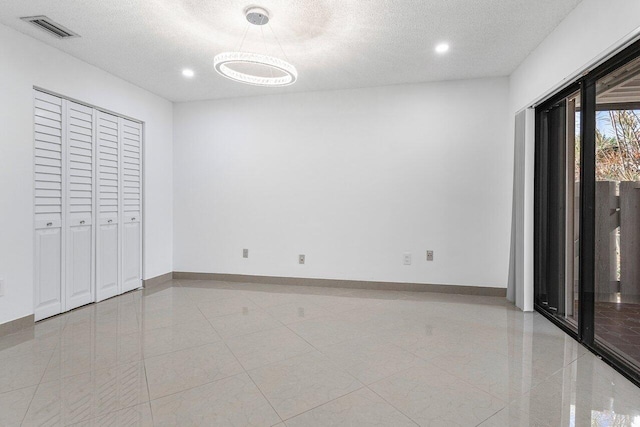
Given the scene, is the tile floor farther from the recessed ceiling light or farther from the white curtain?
the recessed ceiling light

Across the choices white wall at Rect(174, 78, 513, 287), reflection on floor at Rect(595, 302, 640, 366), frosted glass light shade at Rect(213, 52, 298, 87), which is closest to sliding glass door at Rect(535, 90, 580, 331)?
reflection on floor at Rect(595, 302, 640, 366)

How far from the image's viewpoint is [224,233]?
545 cm

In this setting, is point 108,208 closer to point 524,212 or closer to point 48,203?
point 48,203

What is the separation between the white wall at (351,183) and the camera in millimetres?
4602

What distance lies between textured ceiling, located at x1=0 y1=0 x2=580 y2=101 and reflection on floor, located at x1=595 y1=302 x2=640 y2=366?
2.35 m

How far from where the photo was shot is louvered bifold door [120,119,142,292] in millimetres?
4715

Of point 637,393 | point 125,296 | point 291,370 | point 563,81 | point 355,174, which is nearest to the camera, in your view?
point 637,393

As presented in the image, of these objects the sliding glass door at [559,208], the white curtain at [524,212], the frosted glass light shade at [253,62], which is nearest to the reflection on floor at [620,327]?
the sliding glass door at [559,208]

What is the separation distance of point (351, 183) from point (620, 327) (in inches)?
124

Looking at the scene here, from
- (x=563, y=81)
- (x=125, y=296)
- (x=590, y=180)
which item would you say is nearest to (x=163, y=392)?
(x=125, y=296)

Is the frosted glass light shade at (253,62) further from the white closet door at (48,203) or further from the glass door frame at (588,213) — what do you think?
the glass door frame at (588,213)

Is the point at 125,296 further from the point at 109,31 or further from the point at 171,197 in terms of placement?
Answer: the point at 109,31

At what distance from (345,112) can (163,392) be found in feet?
12.9

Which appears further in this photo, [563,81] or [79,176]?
[79,176]
